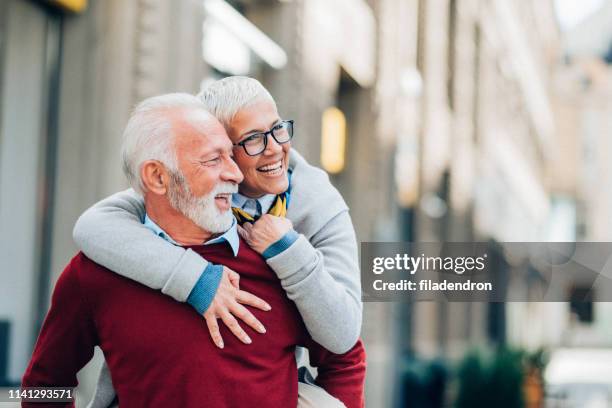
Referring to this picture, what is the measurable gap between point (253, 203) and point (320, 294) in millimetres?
279

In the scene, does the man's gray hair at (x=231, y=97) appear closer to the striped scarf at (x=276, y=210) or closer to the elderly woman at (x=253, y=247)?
the elderly woman at (x=253, y=247)

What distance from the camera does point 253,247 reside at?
223cm

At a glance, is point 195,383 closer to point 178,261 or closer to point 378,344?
point 178,261

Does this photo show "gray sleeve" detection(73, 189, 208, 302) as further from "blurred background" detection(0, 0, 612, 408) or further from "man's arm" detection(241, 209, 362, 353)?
"blurred background" detection(0, 0, 612, 408)

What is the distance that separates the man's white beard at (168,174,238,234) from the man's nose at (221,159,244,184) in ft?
0.04

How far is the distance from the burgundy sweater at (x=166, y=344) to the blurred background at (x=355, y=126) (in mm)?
3793

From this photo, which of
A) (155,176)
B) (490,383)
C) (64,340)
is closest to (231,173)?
(155,176)

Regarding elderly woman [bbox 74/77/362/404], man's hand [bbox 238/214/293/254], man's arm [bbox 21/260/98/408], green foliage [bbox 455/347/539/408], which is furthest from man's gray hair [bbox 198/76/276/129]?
green foliage [bbox 455/347/539/408]

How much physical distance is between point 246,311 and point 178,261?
0.17 m

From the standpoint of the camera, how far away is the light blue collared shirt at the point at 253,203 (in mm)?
2311

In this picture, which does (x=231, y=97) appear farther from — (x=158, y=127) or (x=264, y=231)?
(x=264, y=231)

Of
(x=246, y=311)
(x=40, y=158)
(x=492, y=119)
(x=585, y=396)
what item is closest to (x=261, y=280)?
(x=246, y=311)

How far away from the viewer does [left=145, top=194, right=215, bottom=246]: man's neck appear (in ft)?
7.33

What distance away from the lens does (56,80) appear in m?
6.36
